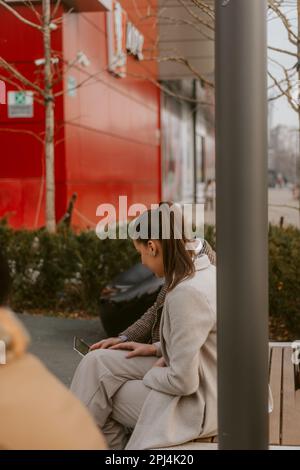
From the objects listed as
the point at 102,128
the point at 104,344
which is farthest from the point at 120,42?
the point at 104,344

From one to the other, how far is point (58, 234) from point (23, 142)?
0.98m

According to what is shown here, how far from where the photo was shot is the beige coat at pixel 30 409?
67.9 inches

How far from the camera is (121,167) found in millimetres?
13938

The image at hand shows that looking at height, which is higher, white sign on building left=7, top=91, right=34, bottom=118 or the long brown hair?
white sign on building left=7, top=91, right=34, bottom=118

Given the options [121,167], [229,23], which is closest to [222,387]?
[229,23]

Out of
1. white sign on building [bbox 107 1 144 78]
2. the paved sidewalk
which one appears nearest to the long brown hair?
the paved sidewalk

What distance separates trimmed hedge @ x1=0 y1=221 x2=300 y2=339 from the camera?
23.6 feet

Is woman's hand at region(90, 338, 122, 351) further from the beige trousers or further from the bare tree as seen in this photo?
the bare tree

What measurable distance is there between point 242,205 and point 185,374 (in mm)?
1061

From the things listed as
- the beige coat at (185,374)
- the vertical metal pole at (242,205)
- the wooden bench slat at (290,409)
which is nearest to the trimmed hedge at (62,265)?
the wooden bench slat at (290,409)

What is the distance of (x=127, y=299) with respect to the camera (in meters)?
5.82

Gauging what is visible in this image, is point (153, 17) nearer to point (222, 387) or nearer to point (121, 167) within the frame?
point (222, 387)

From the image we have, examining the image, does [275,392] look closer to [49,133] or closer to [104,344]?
[104,344]

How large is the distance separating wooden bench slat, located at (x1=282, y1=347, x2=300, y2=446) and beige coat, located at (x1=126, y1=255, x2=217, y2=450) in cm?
55
